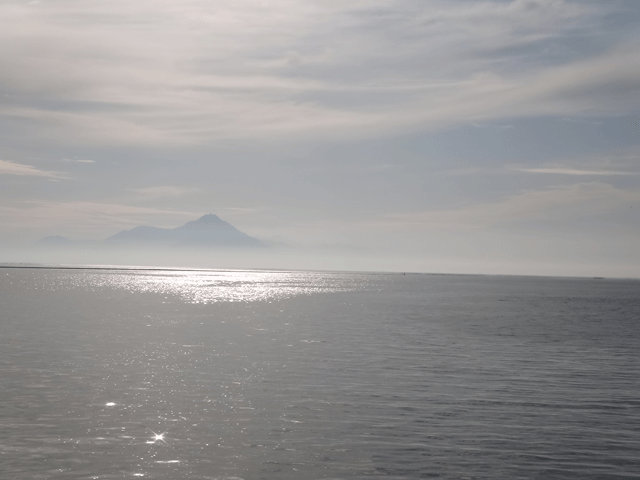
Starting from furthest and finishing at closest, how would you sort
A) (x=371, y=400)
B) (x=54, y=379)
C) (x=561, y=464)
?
(x=54, y=379) < (x=371, y=400) < (x=561, y=464)

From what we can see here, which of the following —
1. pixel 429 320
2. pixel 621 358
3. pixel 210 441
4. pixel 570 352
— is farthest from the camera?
pixel 429 320

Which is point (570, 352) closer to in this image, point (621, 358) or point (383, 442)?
point (621, 358)

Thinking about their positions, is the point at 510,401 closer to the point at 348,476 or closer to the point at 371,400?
the point at 371,400

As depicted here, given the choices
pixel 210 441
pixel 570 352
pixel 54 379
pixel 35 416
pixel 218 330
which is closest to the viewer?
pixel 210 441

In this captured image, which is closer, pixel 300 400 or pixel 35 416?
pixel 35 416

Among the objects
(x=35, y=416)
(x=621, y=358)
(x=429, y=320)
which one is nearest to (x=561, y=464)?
(x=35, y=416)

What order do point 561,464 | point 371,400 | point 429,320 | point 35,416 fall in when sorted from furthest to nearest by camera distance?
point 429,320, point 371,400, point 35,416, point 561,464

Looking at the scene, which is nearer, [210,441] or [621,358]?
[210,441]

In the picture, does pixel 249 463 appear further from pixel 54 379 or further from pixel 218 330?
pixel 218 330

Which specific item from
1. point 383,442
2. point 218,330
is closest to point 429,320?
point 218,330
